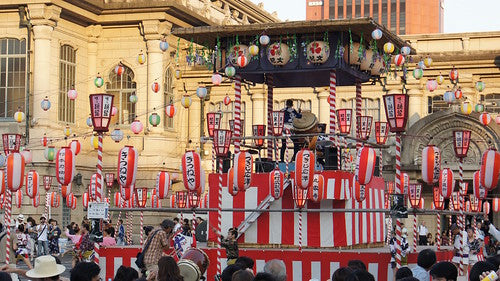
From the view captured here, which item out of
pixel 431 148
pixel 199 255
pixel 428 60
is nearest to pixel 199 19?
pixel 428 60

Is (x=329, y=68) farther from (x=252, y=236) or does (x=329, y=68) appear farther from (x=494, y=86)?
(x=494, y=86)

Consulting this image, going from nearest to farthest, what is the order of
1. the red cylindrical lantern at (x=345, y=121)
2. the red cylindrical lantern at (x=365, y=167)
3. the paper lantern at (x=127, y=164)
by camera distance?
1. the red cylindrical lantern at (x=365, y=167)
2. the paper lantern at (x=127, y=164)
3. the red cylindrical lantern at (x=345, y=121)

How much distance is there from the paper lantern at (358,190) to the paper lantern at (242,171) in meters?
2.69

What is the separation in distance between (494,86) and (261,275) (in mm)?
37699

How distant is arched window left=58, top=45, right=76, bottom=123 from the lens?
4397cm

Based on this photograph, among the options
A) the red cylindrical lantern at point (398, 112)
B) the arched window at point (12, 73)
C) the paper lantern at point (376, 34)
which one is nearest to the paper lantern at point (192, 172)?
the paper lantern at point (376, 34)

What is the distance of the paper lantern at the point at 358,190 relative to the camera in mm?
24270

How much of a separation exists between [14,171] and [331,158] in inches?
376

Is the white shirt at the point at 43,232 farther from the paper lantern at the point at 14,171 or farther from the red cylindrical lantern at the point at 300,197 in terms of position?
the red cylindrical lantern at the point at 300,197

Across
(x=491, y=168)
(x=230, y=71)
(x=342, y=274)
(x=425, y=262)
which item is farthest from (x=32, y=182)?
(x=342, y=274)

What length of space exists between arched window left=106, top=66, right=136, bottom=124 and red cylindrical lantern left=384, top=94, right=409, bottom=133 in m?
27.5

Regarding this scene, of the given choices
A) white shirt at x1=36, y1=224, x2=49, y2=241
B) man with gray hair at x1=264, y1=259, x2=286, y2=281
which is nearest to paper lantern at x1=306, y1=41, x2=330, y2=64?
man with gray hair at x1=264, y1=259, x2=286, y2=281

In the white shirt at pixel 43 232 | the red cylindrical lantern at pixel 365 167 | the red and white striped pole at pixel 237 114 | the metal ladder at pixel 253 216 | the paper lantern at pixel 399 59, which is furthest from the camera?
the white shirt at pixel 43 232

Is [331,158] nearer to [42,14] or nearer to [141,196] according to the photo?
[141,196]
